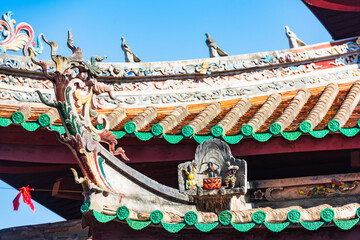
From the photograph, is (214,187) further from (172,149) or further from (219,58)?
(219,58)

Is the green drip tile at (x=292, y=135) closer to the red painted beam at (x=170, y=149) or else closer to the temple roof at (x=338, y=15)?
the red painted beam at (x=170, y=149)

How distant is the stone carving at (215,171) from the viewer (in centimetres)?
767

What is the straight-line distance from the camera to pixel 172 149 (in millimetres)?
8922

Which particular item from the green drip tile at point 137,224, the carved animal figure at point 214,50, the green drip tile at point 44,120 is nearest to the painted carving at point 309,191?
the green drip tile at point 137,224

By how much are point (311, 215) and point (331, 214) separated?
0.20 m

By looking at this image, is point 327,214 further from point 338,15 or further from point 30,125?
point 338,15

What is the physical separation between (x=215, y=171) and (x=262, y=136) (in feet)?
2.80

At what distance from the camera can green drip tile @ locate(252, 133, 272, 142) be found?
8.37 m

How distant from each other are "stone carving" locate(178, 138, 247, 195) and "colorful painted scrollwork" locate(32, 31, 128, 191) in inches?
30.8

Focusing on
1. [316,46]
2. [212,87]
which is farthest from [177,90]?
[316,46]

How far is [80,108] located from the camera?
7.66 meters

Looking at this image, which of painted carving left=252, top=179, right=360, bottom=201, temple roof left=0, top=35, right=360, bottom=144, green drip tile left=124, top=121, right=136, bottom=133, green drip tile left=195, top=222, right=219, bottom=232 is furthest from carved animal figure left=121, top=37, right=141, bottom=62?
green drip tile left=195, top=222, right=219, bottom=232

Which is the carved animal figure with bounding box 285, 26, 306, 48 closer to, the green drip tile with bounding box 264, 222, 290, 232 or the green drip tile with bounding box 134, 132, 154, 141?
the green drip tile with bounding box 134, 132, 154, 141

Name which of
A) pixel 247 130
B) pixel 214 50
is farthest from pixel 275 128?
pixel 214 50
